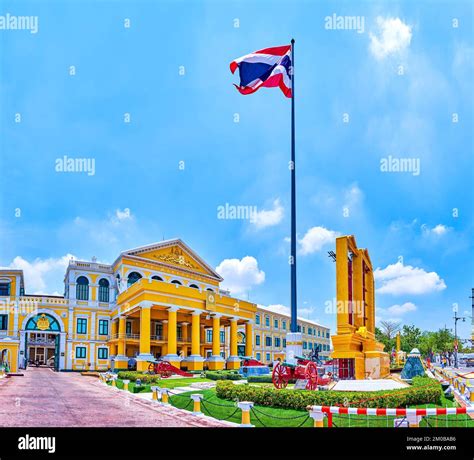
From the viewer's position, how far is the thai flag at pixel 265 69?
21750mm

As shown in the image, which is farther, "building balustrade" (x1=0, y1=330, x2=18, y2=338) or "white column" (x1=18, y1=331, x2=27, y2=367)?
"white column" (x1=18, y1=331, x2=27, y2=367)

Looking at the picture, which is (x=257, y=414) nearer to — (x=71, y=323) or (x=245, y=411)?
(x=245, y=411)

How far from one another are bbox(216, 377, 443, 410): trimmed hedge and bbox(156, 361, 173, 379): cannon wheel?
1775 cm

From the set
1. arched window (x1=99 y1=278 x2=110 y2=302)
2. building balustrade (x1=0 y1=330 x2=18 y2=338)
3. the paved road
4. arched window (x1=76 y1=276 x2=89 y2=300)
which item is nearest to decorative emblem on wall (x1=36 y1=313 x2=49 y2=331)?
building balustrade (x1=0 y1=330 x2=18 y2=338)

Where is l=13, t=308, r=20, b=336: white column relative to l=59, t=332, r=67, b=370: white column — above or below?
above

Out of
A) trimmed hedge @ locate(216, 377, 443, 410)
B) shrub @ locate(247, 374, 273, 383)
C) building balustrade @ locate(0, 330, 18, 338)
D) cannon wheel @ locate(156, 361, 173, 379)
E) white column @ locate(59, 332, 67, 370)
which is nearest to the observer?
trimmed hedge @ locate(216, 377, 443, 410)

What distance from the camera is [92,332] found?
4928 centimetres

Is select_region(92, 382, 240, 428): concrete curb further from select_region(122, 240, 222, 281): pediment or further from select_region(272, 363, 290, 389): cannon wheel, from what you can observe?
select_region(122, 240, 222, 281): pediment

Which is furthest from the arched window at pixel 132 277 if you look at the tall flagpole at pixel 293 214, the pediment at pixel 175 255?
the tall flagpole at pixel 293 214

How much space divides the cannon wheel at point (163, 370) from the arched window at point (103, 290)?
15.9m

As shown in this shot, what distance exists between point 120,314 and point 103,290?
5.69 m

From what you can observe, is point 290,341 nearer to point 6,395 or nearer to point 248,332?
point 6,395

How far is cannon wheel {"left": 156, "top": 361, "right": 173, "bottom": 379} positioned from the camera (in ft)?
115
